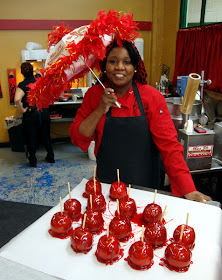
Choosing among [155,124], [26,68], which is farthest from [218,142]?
[26,68]

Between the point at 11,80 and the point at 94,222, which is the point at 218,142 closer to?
the point at 94,222

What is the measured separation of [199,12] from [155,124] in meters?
3.62

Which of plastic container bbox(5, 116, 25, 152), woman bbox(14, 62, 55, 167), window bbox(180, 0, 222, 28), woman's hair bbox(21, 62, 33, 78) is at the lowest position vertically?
plastic container bbox(5, 116, 25, 152)

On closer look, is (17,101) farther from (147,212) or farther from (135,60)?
(147,212)

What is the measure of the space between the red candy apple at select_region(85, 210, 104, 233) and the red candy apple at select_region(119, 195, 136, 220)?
127 mm

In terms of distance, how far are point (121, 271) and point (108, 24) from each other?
1.32 meters

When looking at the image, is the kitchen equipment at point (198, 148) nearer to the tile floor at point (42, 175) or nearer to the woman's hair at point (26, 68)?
the tile floor at point (42, 175)

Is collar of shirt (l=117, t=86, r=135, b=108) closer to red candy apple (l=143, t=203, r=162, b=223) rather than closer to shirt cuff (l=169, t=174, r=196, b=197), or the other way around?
shirt cuff (l=169, t=174, r=196, b=197)

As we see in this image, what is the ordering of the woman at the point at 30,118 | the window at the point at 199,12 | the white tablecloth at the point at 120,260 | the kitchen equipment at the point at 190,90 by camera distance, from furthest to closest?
1. the woman at the point at 30,118
2. the window at the point at 199,12
3. the kitchen equipment at the point at 190,90
4. the white tablecloth at the point at 120,260

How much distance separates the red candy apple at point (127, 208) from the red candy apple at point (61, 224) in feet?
0.94

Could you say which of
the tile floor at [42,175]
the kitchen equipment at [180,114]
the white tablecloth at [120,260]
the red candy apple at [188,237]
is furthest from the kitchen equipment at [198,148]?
the tile floor at [42,175]

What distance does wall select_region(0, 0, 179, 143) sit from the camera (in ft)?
18.3

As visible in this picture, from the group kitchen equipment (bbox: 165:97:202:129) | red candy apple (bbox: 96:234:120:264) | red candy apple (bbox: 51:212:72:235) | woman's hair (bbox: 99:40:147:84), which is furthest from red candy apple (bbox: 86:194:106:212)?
kitchen equipment (bbox: 165:97:202:129)

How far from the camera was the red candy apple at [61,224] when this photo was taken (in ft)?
4.43
